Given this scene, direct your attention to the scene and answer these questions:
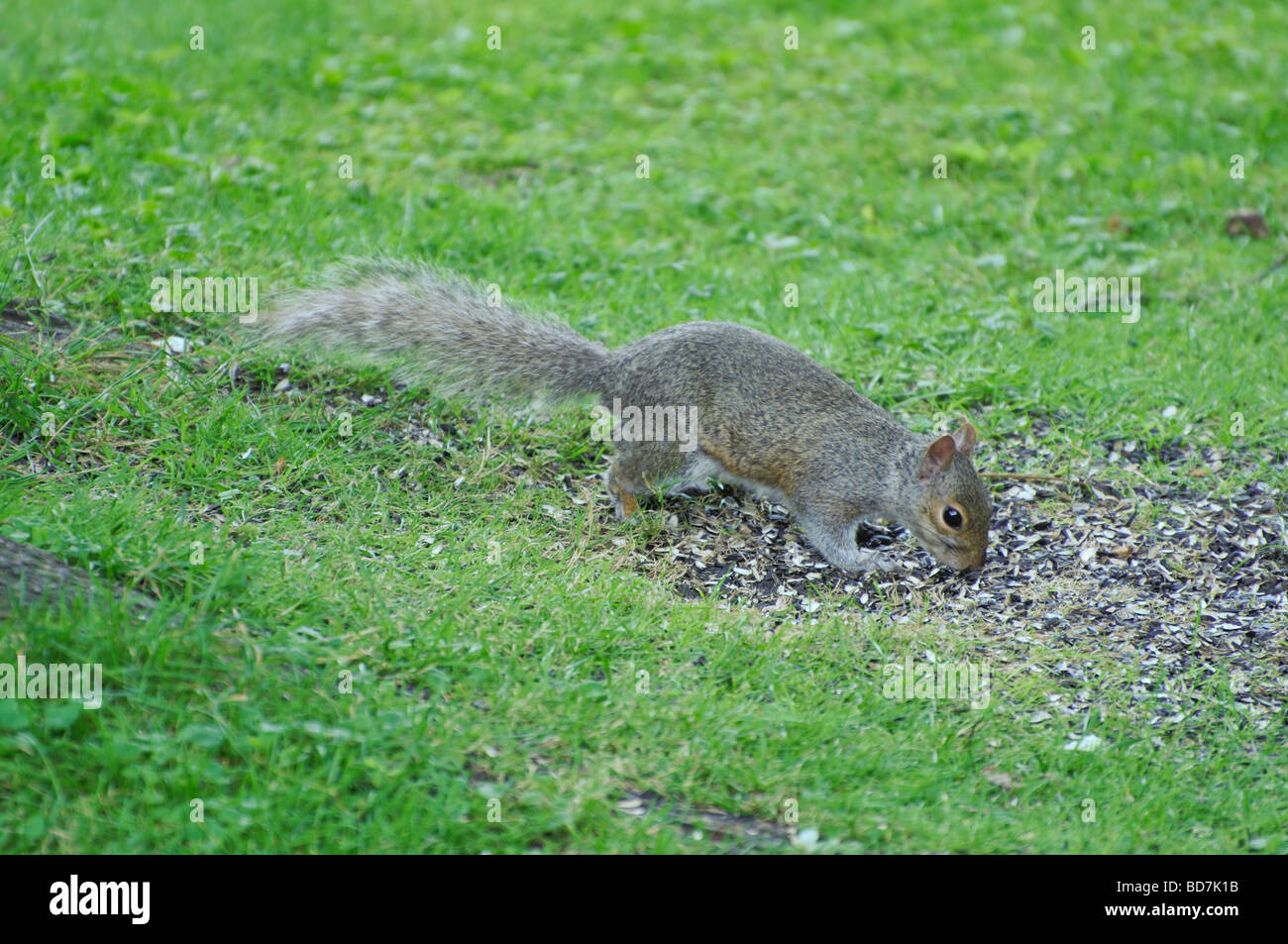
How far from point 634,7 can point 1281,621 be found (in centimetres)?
650

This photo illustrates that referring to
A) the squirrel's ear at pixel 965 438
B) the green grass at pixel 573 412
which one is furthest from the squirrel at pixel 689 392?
the green grass at pixel 573 412

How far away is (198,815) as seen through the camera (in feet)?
8.37

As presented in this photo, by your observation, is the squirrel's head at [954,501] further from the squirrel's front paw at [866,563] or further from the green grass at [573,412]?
the green grass at [573,412]

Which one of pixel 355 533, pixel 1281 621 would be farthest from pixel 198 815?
pixel 1281 621

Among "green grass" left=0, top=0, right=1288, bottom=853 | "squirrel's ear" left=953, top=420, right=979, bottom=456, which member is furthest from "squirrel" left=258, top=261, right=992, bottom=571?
"green grass" left=0, top=0, right=1288, bottom=853

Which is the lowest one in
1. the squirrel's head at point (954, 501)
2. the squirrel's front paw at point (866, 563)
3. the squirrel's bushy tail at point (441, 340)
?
the squirrel's front paw at point (866, 563)

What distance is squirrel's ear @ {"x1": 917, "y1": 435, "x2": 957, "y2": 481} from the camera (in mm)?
3887

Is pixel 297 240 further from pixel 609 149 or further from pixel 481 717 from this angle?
pixel 481 717

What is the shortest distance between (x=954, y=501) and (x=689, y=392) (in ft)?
3.17

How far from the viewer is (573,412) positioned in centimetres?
470

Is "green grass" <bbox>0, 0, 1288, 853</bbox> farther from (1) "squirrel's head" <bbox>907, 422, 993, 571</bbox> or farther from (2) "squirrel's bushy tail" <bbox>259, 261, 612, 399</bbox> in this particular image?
(1) "squirrel's head" <bbox>907, 422, 993, 571</bbox>

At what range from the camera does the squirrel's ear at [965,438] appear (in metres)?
4.04

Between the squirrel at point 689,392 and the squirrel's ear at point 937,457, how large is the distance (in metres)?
0.01

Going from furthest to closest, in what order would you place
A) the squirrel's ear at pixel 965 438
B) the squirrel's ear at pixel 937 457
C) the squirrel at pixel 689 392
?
the squirrel at pixel 689 392, the squirrel's ear at pixel 965 438, the squirrel's ear at pixel 937 457
